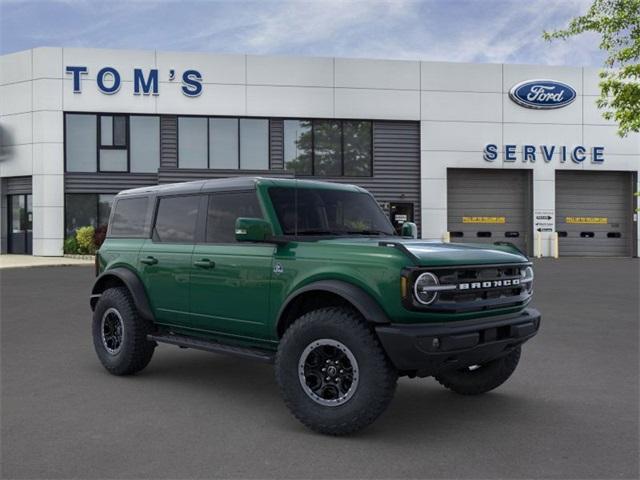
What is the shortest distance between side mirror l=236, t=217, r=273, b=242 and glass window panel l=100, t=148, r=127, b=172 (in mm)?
24204

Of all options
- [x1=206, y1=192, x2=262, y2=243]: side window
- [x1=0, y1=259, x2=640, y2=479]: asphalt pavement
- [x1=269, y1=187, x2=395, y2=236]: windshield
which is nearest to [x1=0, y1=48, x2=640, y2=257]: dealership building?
[x1=0, y1=259, x2=640, y2=479]: asphalt pavement

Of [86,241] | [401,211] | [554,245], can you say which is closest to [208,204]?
[86,241]

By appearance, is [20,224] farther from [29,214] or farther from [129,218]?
[129,218]

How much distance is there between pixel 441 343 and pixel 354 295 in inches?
26.9

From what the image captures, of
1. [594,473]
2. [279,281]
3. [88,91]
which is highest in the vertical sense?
[88,91]

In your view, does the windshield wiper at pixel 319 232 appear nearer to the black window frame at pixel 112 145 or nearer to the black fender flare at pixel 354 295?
Result: the black fender flare at pixel 354 295

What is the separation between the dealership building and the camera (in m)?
27.2

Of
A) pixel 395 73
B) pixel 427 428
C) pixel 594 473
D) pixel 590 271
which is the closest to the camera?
pixel 594 473

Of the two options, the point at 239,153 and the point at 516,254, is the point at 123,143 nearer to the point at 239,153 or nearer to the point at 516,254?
the point at 239,153

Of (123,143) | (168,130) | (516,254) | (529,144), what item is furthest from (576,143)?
(516,254)

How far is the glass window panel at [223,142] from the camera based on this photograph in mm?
28000

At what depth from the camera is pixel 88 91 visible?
88.4 ft

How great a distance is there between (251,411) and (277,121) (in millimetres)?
24250

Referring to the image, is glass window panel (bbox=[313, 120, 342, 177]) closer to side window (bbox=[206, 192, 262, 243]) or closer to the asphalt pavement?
the asphalt pavement
